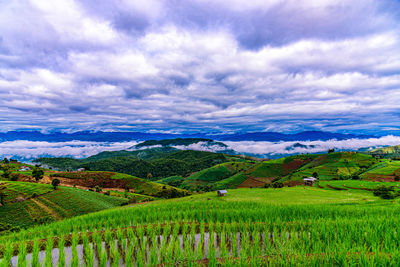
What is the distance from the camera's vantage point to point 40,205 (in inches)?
3086

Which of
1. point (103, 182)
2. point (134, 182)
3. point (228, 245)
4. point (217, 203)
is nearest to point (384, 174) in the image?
point (217, 203)

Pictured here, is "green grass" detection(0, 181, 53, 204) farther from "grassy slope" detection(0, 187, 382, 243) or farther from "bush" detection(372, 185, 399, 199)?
"bush" detection(372, 185, 399, 199)

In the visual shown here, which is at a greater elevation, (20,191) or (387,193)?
(387,193)

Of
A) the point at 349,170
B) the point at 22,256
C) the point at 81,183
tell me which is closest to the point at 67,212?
the point at 22,256

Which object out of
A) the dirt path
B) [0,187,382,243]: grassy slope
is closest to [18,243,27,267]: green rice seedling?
[0,187,382,243]: grassy slope

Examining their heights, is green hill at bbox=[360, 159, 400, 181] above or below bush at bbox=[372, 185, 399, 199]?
below

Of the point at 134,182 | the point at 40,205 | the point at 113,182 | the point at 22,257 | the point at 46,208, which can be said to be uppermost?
the point at 22,257

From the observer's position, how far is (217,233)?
9.08 meters

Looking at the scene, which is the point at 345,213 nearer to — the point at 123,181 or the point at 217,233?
the point at 217,233

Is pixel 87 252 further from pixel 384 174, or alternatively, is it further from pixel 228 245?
pixel 384 174

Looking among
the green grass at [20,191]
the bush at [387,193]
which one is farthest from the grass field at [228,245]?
the green grass at [20,191]

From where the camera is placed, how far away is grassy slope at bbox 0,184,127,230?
67125 millimetres

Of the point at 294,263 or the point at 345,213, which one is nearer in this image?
the point at 294,263

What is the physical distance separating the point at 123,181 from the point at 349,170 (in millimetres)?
231605
